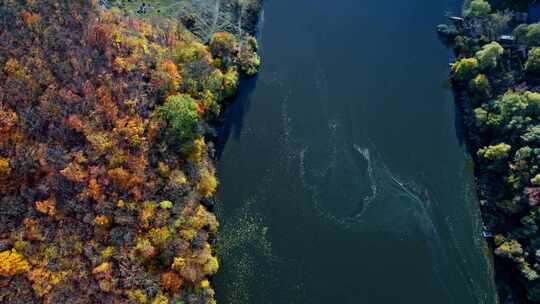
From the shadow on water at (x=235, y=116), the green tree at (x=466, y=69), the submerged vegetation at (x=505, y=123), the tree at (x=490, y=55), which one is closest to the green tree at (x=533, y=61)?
the submerged vegetation at (x=505, y=123)

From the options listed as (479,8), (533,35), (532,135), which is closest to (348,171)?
(532,135)

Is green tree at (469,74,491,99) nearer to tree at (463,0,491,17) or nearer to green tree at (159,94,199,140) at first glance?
tree at (463,0,491,17)

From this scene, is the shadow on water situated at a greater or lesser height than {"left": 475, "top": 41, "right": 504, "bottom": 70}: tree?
lesser

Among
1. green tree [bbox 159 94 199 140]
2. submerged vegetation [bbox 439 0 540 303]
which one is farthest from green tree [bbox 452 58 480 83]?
green tree [bbox 159 94 199 140]

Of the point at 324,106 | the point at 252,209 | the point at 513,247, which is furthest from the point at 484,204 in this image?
the point at 252,209

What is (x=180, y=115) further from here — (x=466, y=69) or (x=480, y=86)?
(x=480, y=86)

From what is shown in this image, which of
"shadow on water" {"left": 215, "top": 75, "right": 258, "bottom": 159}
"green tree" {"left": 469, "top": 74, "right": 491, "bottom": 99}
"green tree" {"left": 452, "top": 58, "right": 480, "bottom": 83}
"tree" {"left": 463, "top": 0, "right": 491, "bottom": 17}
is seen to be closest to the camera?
"shadow on water" {"left": 215, "top": 75, "right": 258, "bottom": 159}

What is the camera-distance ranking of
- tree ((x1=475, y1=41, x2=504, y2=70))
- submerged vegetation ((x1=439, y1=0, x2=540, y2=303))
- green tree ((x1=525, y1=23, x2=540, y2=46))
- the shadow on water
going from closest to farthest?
submerged vegetation ((x1=439, y1=0, x2=540, y2=303))
the shadow on water
tree ((x1=475, y1=41, x2=504, y2=70))
green tree ((x1=525, y1=23, x2=540, y2=46))
